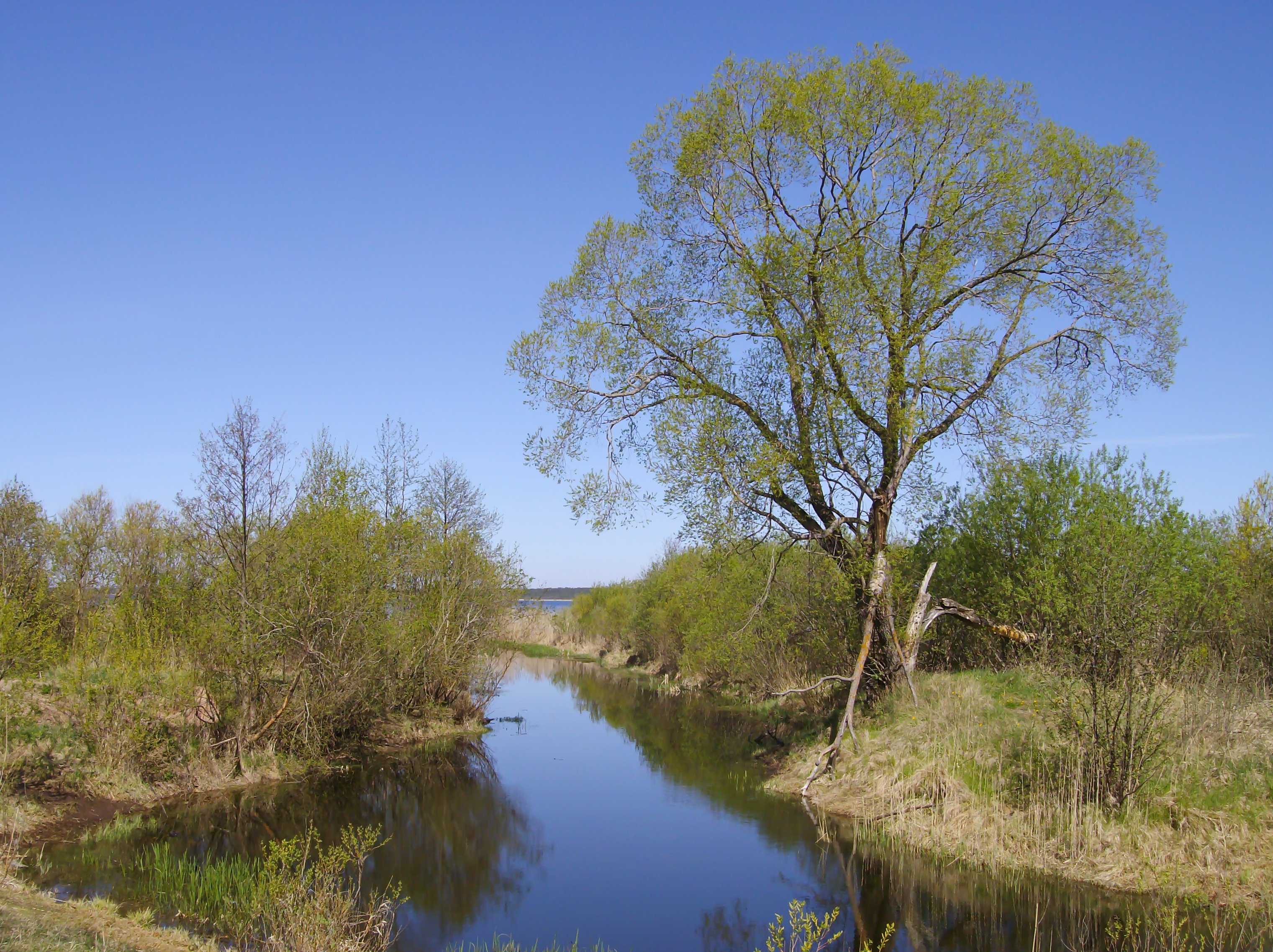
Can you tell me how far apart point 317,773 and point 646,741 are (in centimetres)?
831

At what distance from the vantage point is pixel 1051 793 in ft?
36.3

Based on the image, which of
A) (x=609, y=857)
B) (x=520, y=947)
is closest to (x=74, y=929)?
(x=520, y=947)

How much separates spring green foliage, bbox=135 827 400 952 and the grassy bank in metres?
7.63

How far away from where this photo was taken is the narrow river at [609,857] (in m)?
9.50

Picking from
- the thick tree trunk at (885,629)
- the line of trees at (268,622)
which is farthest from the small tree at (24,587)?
the thick tree trunk at (885,629)

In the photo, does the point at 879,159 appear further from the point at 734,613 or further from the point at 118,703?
the point at 118,703

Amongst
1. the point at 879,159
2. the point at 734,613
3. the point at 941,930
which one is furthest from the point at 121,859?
the point at 879,159

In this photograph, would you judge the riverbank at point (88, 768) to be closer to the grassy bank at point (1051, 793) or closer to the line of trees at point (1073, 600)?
the line of trees at point (1073, 600)

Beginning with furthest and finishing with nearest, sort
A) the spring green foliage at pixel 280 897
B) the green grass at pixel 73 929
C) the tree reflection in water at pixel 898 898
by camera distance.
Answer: the tree reflection in water at pixel 898 898 < the spring green foliage at pixel 280 897 < the green grass at pixel 73 929

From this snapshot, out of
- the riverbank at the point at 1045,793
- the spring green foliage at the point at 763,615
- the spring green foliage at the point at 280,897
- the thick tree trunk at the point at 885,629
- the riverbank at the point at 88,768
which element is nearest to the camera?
the spring green foliage at the point at 280,897

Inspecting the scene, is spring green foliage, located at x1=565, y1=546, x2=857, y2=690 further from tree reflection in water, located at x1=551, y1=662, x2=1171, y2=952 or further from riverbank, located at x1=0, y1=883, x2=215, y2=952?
riverbank, located at x1=0, y1=883, x2=215, y2=952

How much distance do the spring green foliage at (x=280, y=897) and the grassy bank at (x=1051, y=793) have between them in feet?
25.0

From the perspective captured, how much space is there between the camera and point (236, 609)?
16453 millimetres

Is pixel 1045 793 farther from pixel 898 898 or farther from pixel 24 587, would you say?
pixel 24 587
